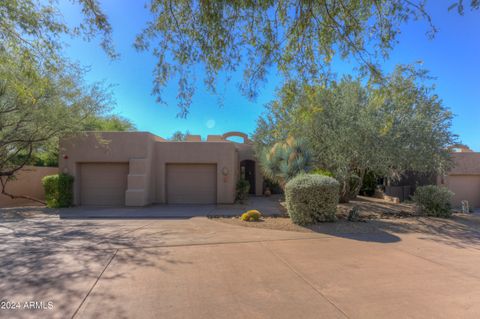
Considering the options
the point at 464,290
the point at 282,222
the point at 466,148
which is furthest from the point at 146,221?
the point at 466,148

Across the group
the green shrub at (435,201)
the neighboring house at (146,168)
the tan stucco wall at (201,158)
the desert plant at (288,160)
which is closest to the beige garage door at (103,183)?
the neighboring house at (146,168)

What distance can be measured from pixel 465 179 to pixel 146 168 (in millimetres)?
18667

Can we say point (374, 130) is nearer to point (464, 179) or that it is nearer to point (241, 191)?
point (241, 191)

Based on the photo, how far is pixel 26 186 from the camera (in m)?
15.4

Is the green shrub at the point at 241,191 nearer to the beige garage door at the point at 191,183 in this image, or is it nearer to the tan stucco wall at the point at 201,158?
the tan stucco wall at the point at 201,158

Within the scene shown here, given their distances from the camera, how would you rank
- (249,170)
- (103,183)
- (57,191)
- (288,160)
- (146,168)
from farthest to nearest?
(249,170) → (103,183) → (146,168) → (57,191) → (288,160)

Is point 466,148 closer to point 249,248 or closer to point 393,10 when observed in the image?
point 393,10

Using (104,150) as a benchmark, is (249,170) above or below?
below

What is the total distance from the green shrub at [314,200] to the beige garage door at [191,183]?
21.2 ft

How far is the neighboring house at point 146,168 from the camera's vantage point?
13109 millimetres

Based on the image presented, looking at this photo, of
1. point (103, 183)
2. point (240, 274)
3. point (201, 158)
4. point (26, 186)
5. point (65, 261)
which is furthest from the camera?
point (26, 186)

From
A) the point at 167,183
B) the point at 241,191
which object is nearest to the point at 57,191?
the point at 167,183

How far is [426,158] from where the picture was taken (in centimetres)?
959

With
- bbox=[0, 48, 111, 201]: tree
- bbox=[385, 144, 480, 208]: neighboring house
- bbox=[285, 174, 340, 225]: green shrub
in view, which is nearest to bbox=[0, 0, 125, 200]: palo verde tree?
bbox=[0, 48, 111, 201]: tree
